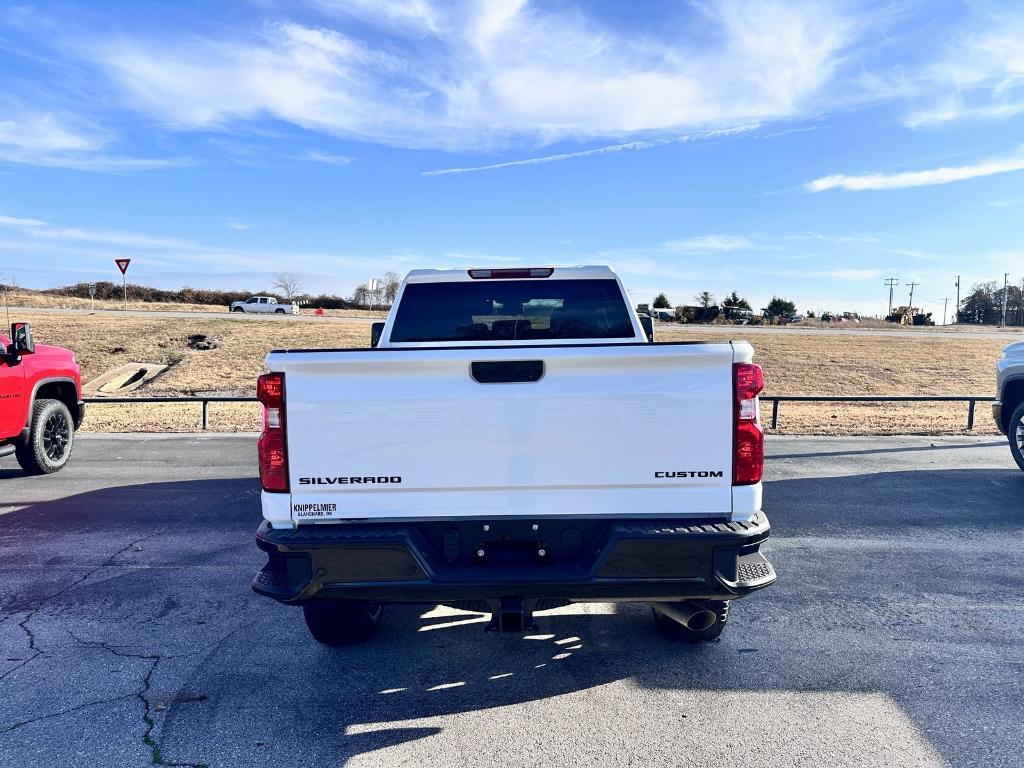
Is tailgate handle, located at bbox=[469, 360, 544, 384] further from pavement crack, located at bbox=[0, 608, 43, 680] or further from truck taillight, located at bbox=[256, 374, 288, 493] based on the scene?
pavement crack, located at bbox=[0, 608, 43, 680]

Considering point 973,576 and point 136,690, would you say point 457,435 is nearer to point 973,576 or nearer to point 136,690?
point 136,690

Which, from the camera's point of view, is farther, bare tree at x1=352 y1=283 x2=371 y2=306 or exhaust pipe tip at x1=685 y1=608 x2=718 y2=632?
bare tree at x1=352 y1=283 x2=371 y2=306

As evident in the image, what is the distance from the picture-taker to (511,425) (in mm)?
3014

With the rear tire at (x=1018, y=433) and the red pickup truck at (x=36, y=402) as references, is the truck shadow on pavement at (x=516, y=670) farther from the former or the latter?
the rear tire at (x=1018, y=433)

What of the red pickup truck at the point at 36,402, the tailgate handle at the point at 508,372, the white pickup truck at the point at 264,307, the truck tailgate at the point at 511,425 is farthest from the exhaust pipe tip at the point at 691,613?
the white pickup truck at the point at 264,307

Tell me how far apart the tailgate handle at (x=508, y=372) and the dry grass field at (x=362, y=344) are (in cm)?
1038

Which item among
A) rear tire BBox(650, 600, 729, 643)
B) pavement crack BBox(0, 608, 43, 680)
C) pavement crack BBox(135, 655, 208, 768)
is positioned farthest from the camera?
rear tire BBox(650, 600, 729, 643)

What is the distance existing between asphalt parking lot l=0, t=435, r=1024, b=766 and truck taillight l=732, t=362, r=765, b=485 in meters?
1.10

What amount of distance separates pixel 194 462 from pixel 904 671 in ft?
→ 27.8

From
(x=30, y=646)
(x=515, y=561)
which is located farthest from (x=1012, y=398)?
(x=30, y=646)

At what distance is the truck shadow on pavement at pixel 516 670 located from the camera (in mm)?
2994

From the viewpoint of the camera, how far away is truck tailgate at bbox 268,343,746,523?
299cm

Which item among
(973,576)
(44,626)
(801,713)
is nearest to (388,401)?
(801,713)

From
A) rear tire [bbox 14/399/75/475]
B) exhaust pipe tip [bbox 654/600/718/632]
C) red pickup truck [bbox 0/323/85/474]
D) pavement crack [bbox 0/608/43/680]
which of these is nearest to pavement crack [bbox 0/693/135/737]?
pavement crack [bbox 0/608/43/680]
